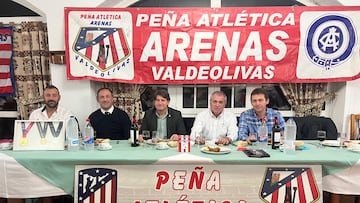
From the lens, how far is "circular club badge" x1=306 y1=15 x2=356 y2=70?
2.93m

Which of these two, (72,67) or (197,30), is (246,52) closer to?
(197,30)

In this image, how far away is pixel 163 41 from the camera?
9.73ft

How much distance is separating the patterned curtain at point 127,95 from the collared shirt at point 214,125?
2.87 ft

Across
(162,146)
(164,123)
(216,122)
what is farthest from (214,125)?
(162,146)

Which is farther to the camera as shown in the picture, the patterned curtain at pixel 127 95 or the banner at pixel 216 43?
the patterned curtain at pixel 127 95

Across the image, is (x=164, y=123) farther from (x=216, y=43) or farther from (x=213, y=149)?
(x=216, y=43)


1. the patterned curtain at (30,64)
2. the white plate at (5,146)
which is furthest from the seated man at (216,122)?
the patterned curtain at (30,64)

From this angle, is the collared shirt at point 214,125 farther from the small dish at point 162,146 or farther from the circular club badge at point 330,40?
the circular club badge at point 330,40

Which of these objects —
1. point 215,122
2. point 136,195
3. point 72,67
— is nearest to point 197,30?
point 215,122

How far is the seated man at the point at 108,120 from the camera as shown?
2.88 m

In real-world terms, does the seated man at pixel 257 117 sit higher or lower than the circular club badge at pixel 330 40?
lower

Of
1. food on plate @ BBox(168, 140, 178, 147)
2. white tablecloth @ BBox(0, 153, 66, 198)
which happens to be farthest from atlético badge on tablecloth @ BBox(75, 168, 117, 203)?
food on plate @ BBox(168, 140, 178, 147)

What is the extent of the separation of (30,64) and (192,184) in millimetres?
2397

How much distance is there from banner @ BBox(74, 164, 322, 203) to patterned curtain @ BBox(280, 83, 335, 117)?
4.88ft
